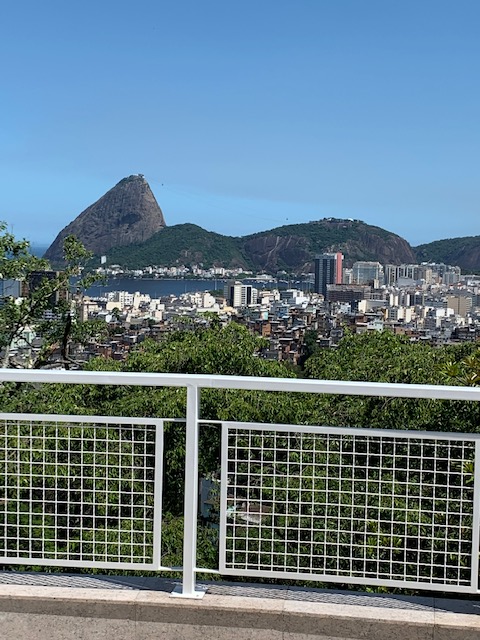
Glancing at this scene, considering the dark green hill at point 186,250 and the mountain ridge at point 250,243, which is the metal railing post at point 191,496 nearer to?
the dark green hill at point 186,250

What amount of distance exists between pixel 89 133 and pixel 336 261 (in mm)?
48834

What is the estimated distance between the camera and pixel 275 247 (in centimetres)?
5481

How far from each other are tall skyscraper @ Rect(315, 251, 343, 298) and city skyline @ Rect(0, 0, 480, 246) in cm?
502

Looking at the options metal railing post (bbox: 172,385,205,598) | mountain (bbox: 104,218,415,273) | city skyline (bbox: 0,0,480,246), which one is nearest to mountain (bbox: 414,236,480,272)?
city skyline (bbox: 0,0,480,246)

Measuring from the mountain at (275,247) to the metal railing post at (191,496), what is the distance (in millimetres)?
47388

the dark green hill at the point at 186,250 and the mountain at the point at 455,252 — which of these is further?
the dark green hill at the point at 186,250

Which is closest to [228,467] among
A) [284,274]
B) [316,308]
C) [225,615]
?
[225,615]

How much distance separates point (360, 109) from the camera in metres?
68.3

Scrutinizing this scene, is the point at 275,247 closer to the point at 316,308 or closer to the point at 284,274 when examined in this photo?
the point at 284,274

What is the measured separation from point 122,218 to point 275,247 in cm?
1035

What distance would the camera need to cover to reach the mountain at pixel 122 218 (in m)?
51.2

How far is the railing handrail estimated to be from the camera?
2918 mm

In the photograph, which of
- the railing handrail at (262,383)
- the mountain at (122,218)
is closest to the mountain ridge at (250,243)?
the mountain at (122,218)

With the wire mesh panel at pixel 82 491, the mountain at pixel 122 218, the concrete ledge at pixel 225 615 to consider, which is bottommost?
the concrete ledge at pixel 225 615
